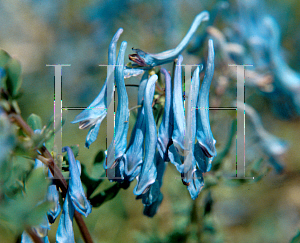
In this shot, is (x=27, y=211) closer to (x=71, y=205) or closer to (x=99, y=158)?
(x=71, y=205)

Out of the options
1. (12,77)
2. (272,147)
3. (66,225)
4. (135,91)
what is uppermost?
(135,91)

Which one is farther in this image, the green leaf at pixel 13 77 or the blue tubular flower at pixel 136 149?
the blue tubular flower at pixel 136 149

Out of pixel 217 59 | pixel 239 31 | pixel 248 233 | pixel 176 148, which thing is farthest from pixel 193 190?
pixel 239 31

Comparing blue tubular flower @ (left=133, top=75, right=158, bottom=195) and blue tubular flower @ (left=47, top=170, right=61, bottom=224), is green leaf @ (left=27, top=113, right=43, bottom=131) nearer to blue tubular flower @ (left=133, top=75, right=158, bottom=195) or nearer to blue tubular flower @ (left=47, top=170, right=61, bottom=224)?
blue tubular flower @ (left=47, top=170, right=61, bottom=224)

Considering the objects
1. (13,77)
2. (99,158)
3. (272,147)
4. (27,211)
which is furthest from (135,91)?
(27,211)

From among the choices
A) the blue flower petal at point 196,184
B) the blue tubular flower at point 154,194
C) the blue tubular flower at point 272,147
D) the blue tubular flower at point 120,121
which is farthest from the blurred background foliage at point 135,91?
the blue tubular flower at point 120,121

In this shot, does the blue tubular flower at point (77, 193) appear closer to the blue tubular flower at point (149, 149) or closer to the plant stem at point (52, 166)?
the plant stem at point (52, 166)

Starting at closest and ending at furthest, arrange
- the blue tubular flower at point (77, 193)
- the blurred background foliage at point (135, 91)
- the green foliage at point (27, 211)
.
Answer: the green foliage at point (27, 211)
the blue tubular flower at point (77, 193)
the blurred background foliage at point (135, 91)
